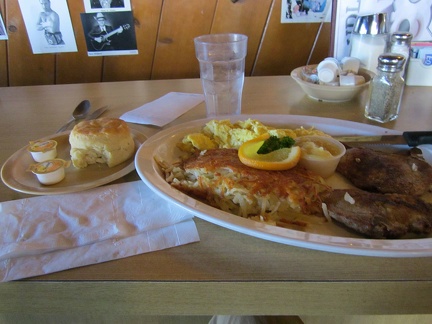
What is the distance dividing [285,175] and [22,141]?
2.81 ft

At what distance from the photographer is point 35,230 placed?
0.64 meters

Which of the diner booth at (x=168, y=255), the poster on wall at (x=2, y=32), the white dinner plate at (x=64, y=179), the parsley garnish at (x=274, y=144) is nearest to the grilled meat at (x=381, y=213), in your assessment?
the diner booth at (x=168, y=255)

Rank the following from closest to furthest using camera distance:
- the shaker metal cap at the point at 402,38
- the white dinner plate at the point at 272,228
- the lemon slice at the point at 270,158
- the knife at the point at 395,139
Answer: the white dinner plate at the point at 272,228
the lemon slice at the point at 270,158
the knife at the point at 395,139
the shaker metal cap at the point at 402,38

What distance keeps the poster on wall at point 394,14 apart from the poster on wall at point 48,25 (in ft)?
4.92

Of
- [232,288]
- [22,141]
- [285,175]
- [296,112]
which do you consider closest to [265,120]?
[296,112]

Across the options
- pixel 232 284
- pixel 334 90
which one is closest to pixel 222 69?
pixel 334 90

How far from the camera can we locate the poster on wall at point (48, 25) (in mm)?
1874

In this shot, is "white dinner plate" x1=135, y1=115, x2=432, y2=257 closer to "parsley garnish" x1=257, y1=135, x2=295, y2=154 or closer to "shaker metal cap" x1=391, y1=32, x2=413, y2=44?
"parsley garnish" x1=257, y1=135, x2=295, y2=154

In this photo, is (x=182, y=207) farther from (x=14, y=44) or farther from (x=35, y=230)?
(x=14, y=44)

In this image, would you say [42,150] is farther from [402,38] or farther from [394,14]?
[394,14]

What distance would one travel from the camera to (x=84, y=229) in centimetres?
65

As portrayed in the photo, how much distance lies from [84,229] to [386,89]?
101 cm

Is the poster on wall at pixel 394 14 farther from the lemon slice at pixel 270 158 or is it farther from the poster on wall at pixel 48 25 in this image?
the poster on wall at pixel 48 25

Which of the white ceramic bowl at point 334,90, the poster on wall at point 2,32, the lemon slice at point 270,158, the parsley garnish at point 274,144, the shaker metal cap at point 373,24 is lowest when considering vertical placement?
the lemon slice at point 270,158
